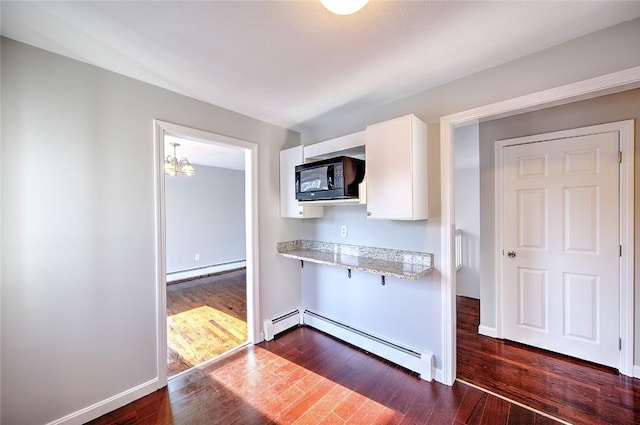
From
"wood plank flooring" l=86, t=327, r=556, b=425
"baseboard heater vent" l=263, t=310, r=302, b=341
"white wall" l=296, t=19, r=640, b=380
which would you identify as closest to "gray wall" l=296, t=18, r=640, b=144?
"white wall" l=296, t=19, r=640, b=380

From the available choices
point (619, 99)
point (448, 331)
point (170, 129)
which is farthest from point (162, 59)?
point (619, 99)

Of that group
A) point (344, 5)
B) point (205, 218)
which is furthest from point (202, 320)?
point (344, 5)

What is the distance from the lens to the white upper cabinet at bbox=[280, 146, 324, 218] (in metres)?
2.66

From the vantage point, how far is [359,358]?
234cm

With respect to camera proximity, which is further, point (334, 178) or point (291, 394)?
point (334, 178)

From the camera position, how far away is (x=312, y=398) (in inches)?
72.7

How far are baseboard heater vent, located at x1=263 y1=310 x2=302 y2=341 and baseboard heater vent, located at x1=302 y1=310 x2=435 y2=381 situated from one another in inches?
4.4

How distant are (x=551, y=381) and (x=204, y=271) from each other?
18.2 feet

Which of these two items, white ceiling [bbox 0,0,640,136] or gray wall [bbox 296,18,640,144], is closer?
white ceiling [bbox 0,0,640,136]

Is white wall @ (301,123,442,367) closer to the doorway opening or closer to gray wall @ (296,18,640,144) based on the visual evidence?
gray wall @ (296,18,640,144)

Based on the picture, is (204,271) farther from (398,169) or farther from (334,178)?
(398,169)

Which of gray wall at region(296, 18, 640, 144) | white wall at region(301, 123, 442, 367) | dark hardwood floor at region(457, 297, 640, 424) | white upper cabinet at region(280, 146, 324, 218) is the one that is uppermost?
gray wall at region(296, 18, 640, 144)

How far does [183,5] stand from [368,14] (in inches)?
35.5

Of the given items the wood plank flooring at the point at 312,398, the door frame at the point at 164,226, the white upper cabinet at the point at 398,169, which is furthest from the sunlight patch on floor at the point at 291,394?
the white upper cabinet at the point at 398,169
